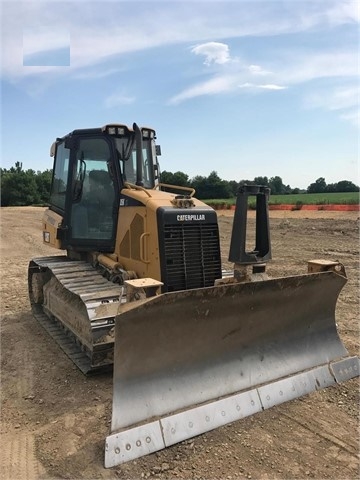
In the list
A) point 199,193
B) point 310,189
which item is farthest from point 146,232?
point 310,189

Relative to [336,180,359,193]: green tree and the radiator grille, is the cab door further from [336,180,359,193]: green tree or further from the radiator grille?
[336,180,359,193]: green tree

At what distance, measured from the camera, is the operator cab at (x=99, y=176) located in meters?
5.63

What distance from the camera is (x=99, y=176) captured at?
5.84 metres

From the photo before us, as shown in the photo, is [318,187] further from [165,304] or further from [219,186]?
[165,304]

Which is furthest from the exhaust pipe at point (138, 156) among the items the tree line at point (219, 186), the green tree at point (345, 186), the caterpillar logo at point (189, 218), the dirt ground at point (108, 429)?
the green tree at point (345, 186)

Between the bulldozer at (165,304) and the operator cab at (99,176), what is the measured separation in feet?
0.05

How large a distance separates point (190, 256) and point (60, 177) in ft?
9.13

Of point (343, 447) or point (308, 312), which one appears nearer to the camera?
point (343, 447)

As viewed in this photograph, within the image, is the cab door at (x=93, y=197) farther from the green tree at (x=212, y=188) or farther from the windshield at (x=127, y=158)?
the green tree at (x=212, y=188)

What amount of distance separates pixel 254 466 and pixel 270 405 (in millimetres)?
827

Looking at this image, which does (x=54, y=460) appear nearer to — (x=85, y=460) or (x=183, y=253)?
(x=85, y=460)

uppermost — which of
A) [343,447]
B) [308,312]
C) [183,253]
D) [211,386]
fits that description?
[183,253]

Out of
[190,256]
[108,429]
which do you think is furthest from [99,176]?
[108,429]

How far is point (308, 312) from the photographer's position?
183 inches
